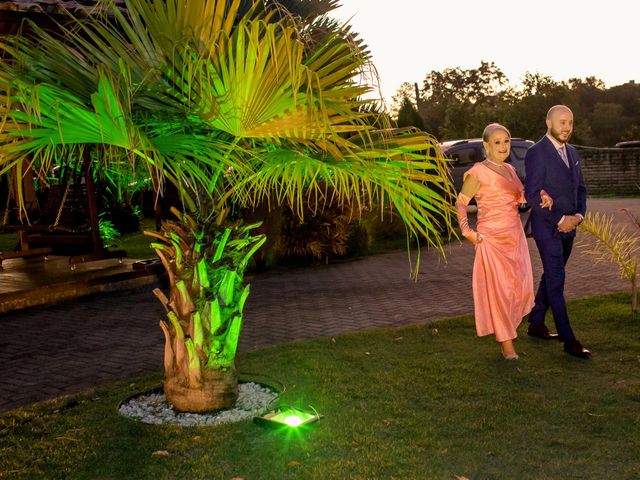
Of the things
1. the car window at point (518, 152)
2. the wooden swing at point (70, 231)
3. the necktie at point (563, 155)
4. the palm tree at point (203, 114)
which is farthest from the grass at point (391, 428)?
the car window at point (518, 152)

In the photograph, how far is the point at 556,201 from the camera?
251 inches

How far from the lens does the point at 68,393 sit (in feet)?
19.1

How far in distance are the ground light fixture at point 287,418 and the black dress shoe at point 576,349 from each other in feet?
7.94

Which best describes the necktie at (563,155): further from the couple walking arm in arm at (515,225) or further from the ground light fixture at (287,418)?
the ground light fixture at (287,418)

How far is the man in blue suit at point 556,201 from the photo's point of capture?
6316 millimetres

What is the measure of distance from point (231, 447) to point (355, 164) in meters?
1.74

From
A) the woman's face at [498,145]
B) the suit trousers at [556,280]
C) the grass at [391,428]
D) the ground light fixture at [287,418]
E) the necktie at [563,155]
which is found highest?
the woman's face at [498,145]

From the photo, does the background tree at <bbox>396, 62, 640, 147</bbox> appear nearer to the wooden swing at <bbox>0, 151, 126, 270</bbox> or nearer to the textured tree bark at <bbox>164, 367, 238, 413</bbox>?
the wooden swing at <bbox>0, 151, 126, 270</bbox>

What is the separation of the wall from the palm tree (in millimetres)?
27919

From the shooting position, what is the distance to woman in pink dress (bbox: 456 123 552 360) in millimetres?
6230

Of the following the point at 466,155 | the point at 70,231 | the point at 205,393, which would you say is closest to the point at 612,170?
the point at 466,155

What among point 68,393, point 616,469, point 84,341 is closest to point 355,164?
point 616,469

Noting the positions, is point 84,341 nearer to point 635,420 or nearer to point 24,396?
point 24,396

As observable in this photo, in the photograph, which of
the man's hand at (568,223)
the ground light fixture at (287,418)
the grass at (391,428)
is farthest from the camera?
the man's hand at (568,223)
